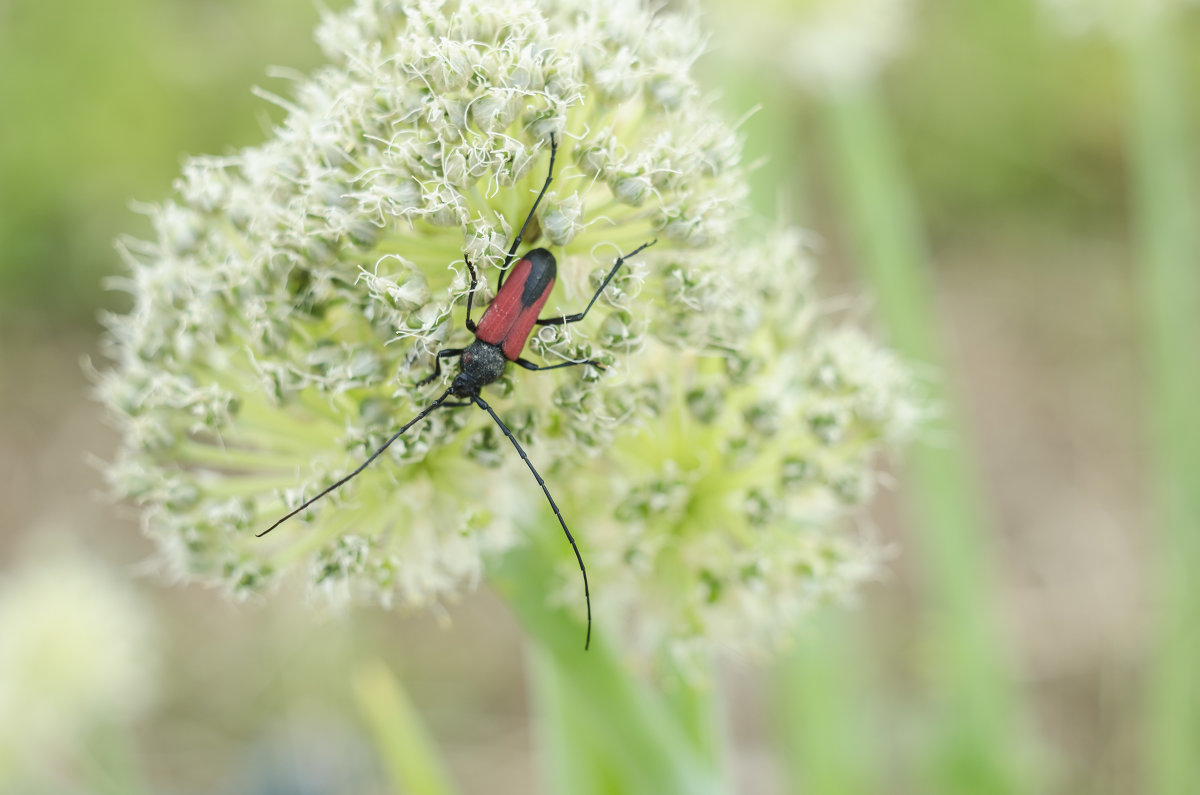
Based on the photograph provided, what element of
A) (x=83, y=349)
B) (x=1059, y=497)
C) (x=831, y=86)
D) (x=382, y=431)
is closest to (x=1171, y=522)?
(x=831, y=86)

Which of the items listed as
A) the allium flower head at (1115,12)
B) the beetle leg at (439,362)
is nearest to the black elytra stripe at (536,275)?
the beetle leg at (439,362)

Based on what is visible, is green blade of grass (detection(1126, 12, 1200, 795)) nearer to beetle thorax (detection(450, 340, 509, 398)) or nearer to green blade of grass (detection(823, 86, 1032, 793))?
green blade of grass (detection(823, 86, 1032, 793))

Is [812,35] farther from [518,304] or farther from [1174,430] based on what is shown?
[518,304]

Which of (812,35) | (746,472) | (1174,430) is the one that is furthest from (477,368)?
(812,35)

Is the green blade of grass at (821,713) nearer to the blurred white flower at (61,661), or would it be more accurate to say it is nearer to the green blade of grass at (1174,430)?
the green blade of grass at (1174,430)

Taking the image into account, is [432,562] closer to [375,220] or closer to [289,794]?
[375,220]

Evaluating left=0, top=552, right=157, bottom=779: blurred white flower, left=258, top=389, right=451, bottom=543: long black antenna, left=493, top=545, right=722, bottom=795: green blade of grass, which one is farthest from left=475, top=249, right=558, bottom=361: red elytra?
left=0, top=552, right=157, bottom=779: blurred white flower
